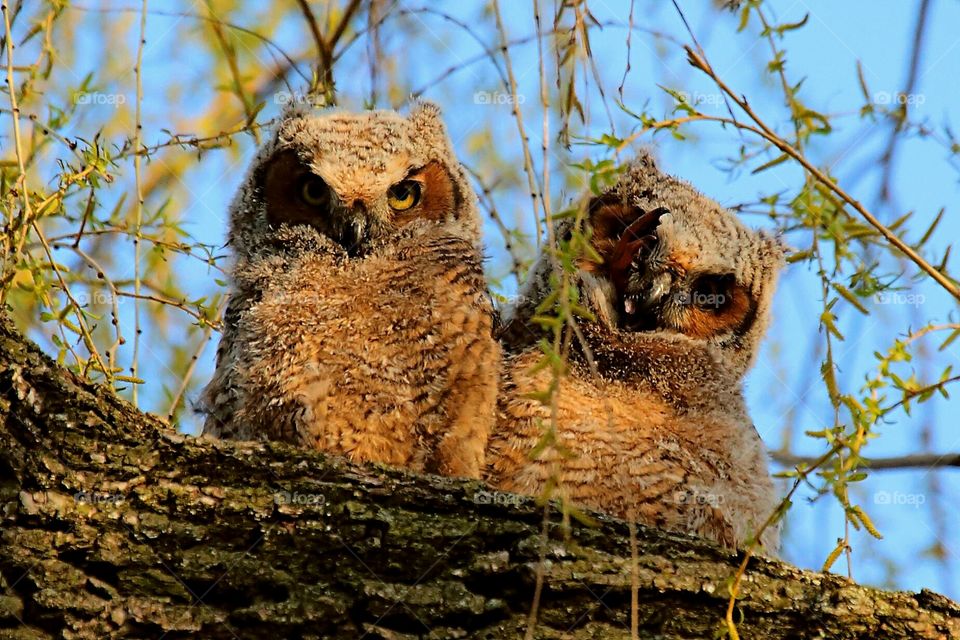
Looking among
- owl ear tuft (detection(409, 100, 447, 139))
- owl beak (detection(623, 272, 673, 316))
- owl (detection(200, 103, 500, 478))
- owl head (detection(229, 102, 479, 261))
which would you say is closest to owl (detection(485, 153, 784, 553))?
owl beak (detection(623, 272, 673, 316))

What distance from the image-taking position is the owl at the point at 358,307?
2920mm

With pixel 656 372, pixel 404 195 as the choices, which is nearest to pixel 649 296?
pixel 656 372

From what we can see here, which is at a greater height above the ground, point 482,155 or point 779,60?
point 482,155

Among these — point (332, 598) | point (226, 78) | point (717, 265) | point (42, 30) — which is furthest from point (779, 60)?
point (226, 78)

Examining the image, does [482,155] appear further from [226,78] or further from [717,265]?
[717,265]

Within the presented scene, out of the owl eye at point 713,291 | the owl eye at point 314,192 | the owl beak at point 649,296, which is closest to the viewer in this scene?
the owl eye at point 314,192

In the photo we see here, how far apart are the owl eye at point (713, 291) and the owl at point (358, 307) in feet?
2.65

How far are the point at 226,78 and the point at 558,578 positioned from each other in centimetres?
393

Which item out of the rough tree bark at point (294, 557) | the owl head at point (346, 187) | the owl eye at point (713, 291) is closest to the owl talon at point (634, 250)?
the owl eye at point (713, 291)

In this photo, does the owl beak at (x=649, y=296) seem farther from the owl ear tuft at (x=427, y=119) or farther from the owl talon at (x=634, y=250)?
the owl ear tuft at (x=427, y=119)

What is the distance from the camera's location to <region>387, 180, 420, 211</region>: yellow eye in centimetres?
343

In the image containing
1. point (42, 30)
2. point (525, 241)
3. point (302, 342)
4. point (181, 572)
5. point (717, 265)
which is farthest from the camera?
point (525, 241)

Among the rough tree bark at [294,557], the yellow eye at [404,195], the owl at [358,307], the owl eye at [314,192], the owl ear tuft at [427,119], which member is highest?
the owl ear tuft at [427,119]

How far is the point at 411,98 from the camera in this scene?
157 inches
